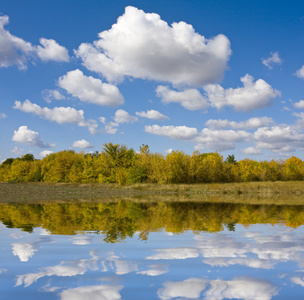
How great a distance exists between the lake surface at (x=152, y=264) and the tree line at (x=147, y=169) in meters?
64.9

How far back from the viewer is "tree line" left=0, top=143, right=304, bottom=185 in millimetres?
79688

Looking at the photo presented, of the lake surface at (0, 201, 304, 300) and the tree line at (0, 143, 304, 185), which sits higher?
the tree line at (0, 143, 304, 185)

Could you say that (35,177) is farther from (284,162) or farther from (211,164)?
(284,162)

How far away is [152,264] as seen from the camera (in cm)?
821

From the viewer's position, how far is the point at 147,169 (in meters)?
82.0

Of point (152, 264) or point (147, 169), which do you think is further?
point (147, 169)

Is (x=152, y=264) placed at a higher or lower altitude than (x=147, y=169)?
lower

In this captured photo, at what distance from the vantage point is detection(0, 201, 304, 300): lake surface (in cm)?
620

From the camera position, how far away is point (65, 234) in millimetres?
13023

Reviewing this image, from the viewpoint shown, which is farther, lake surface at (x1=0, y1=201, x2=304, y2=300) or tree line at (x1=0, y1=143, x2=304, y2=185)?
tree line at (x1=0, y1=143, x2=304, y2=185)

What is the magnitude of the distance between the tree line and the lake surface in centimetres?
6488

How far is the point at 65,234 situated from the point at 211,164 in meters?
Result: 80.9

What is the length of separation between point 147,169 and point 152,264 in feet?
242

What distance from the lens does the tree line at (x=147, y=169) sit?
79688 millimetres
